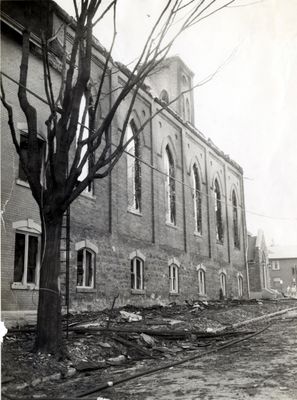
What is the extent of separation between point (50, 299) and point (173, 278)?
47.1 feet

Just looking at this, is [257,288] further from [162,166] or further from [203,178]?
[162,166]

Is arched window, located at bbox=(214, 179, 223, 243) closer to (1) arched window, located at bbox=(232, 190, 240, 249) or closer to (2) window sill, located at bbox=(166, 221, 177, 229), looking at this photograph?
(1) arched window, located at bbox=(232, 190, 240, 249)

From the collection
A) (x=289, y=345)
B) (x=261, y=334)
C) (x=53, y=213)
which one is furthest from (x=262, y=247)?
(x=53, y=213)

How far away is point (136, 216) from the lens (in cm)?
1905

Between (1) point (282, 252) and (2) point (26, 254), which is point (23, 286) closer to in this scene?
(2) point (26, 254)

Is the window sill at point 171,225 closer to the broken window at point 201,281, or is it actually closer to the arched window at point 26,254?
the broken window at point 201,281

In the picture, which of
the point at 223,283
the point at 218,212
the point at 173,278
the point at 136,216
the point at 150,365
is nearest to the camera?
the point at 150,365

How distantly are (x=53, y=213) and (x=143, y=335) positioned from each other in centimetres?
403

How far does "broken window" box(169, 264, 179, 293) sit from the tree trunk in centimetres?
1362

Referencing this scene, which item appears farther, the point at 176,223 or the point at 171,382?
the point at 176,223

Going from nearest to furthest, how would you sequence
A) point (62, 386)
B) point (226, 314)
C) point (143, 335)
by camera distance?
1. point (62, 386)
2. point (143, 335)
3. point (226, 314)

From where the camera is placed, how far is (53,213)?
827cm

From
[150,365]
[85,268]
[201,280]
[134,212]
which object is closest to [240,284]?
[201,280]

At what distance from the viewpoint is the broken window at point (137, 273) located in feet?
59.9
